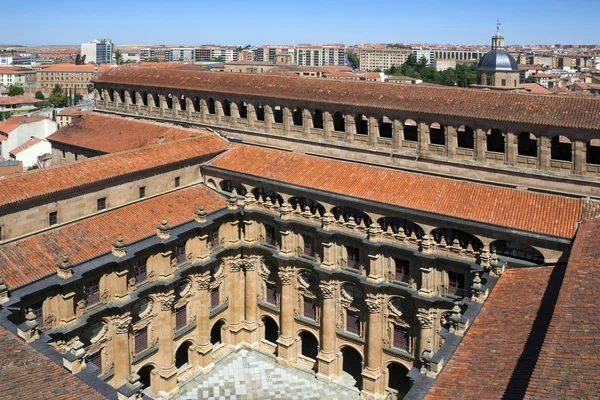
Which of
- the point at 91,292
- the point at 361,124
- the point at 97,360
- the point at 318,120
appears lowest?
the point at 97,360

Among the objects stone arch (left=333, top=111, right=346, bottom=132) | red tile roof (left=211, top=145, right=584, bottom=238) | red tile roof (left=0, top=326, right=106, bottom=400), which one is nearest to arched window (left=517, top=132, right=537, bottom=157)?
red tile roof (left=211, top=145, right=584, bottom=238)

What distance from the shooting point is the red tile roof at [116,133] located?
180ft

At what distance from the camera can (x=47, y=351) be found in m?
26.8

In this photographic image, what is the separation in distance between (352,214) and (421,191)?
19.5ft

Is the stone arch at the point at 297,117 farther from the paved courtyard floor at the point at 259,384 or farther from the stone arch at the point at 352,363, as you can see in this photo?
the paved courtyard floor at the point at 259,384

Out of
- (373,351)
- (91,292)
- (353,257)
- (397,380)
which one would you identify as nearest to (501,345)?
(373,351)

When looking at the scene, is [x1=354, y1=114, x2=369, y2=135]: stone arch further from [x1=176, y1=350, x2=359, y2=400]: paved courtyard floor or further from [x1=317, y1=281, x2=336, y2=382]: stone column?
[x1=176, y1=350, x2=359, y2=400]: paved courtyard floor

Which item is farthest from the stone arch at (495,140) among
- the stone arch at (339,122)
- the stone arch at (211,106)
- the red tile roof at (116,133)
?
the stone arch at (211,106)

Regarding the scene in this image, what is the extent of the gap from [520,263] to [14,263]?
100 feet

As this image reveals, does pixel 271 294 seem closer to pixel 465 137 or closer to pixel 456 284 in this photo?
pixel 456 284

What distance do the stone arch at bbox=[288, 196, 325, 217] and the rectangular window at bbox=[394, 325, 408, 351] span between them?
10.2 m

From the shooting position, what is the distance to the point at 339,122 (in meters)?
49.6

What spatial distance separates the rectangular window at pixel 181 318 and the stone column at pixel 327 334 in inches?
421

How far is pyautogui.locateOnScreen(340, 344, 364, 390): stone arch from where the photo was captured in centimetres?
4681
